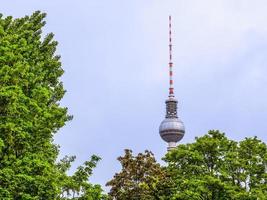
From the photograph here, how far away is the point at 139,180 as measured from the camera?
55.8 metres

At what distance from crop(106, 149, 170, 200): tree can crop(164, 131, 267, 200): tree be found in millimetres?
1127

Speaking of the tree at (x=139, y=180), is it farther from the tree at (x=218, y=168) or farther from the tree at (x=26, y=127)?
the tree at (x=26, y=127)

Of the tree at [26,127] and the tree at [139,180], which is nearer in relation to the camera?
the tree at [26,127]

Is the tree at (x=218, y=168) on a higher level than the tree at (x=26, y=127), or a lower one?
higher

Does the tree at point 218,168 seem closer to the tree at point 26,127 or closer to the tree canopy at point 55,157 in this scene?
the tree canopy at point 55,157

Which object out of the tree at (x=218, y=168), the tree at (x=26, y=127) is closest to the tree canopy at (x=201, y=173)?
the tree at (x=218, y=168)

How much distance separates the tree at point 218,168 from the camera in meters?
50.7

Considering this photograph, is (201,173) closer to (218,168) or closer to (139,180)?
(218,168)

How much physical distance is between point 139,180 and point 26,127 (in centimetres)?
2607

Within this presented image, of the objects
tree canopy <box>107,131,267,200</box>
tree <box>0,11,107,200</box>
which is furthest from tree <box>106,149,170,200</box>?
tree <box>0,11,107,200</box>

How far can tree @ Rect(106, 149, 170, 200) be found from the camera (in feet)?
176

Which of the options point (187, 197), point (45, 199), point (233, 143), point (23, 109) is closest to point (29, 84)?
point (23, 109)

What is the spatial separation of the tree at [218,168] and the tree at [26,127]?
1631 cm

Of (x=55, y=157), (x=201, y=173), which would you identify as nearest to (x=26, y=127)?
(x=55, y=157)
